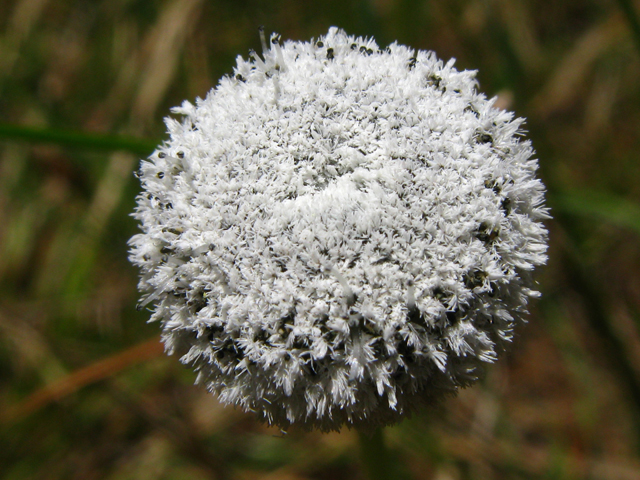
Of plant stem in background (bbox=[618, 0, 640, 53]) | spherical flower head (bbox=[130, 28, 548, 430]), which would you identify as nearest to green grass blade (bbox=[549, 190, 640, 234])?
plant stem in background (bbox=[618, 0, 640, 53])

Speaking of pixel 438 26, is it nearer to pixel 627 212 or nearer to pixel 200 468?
pixel 627 212

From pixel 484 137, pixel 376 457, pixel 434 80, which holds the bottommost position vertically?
pixel 376 457

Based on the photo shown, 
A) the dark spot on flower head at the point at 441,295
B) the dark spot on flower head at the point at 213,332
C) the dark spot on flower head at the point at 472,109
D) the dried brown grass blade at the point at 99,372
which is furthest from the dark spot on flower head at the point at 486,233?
the dried brown grass blade at the point at 99,372

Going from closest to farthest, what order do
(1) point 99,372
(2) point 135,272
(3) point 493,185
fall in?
1. (3) point 493,185
2. (1) point 99,372
3. (2) point 135,272

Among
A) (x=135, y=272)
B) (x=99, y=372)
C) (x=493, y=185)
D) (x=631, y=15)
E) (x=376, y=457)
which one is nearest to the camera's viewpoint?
(x=493, y=185)

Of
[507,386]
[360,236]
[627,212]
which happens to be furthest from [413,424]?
[360,236]

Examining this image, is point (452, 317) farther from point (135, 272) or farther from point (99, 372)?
point (135, 272)

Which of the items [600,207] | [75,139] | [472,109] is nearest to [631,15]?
[600,207]

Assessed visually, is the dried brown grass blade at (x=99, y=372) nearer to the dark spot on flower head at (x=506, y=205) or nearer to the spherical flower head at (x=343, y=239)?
the spherical flower head at (x=343, y=239)
